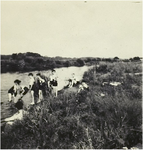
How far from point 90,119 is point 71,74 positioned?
39.3 inches

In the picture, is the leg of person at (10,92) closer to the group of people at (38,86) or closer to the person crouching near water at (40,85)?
the group of people at (38,86)

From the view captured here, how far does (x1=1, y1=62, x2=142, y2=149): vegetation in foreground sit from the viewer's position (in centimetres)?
316

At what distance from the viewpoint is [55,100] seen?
3.69 metres

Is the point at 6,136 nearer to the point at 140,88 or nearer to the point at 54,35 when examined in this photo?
the point at 54,35

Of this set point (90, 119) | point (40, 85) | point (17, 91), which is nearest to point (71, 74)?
point (40, 85)

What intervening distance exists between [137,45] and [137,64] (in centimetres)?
45

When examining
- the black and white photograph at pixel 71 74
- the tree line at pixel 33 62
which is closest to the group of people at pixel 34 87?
the black and white photograph at pixel 71 74

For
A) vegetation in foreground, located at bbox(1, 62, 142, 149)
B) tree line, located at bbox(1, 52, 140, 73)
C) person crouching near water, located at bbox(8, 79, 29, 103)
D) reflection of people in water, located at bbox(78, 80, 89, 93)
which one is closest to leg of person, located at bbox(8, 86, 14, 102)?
person crouching near water, located at bbox(8, 79, 29, 103)

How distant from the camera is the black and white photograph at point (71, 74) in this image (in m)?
3.24

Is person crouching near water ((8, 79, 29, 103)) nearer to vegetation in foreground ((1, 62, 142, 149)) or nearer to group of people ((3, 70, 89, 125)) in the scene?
group of people ((3, 70, 89, 125))

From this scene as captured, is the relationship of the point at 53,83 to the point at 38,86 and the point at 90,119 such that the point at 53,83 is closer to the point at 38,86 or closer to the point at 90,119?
the point at 38,86

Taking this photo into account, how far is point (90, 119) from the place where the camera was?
139 inches

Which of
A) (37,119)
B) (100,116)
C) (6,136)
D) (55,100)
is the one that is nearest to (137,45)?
(100,116)

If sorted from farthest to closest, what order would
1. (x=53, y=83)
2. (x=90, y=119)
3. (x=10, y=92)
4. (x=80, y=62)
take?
(x=80, y=62) → (x=53, y=83) → (x=90, y=119) → (x=10, y=92)
